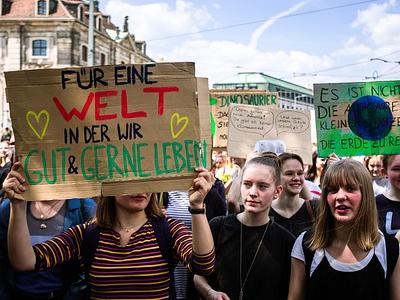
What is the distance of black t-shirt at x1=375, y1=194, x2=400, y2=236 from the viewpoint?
340 centimetres

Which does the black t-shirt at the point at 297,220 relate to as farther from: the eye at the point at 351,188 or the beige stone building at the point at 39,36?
the beige stone building at the point at 39,36

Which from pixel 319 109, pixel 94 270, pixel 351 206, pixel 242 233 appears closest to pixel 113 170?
pixel 94 270

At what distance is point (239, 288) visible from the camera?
295 centimetres

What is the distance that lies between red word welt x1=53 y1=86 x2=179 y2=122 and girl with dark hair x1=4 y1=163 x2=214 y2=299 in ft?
1.10

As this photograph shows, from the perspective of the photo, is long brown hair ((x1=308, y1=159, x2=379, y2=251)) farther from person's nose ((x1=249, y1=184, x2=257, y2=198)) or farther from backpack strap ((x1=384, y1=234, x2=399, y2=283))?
person's nose ((x1=249, y1=184, x2=257, y2=198))

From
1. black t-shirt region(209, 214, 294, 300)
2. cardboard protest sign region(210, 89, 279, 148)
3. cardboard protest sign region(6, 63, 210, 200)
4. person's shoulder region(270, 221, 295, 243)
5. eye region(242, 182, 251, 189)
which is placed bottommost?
black t-shirt region(209, 214, 294, 300)

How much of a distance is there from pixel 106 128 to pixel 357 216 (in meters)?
1.26

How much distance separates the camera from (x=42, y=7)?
4581 centimetres

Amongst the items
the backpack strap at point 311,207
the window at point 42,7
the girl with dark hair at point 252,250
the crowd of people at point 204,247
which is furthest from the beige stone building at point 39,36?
the girl with dark hair at point 252,250

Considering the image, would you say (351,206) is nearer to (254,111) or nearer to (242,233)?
(242,233)

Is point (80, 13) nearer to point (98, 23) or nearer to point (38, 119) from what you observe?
point (98, 23)

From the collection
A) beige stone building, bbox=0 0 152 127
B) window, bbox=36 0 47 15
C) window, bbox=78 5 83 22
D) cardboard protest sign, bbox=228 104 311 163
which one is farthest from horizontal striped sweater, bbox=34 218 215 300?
window, bbox=78 5 83 22

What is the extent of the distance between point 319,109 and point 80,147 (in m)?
2.96

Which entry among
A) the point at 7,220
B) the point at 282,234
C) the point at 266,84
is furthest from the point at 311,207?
the point at 266,84
